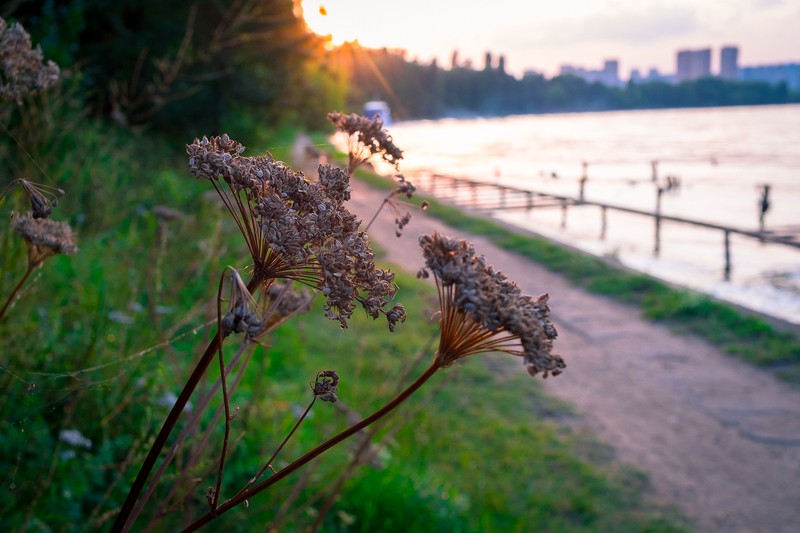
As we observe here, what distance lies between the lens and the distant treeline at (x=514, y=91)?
2788 centimetres

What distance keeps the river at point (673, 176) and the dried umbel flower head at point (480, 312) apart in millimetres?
467

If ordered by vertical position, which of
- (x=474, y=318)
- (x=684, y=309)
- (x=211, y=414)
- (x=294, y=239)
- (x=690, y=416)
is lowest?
(x=690, y=416)

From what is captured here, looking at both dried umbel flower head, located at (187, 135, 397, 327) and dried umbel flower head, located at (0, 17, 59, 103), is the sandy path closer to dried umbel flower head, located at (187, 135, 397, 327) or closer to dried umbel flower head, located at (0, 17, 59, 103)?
dried umbel flower head, located at (0, 17, 59, 103)

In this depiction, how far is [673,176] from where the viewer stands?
1658 inches

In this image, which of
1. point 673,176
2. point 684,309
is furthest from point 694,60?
point 684,309

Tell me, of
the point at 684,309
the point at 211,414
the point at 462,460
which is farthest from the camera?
the point at 684,309

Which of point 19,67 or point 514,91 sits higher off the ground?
point 514,91

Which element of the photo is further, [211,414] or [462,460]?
[462,460]

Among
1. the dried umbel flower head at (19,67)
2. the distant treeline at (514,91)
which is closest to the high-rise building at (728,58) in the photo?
the distant treeline at (514,91)

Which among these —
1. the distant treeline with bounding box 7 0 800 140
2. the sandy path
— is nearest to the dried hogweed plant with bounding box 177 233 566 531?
the sandy path

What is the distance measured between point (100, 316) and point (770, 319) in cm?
990

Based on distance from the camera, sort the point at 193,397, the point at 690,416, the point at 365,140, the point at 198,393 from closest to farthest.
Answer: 1. the point at 365,140
2. the point at 198,393
3. the point at 193,397
4. the point at 690,416

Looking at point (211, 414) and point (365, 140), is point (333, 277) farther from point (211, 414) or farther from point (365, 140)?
point (211, 414)

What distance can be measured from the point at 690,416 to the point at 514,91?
37929 millimetres
